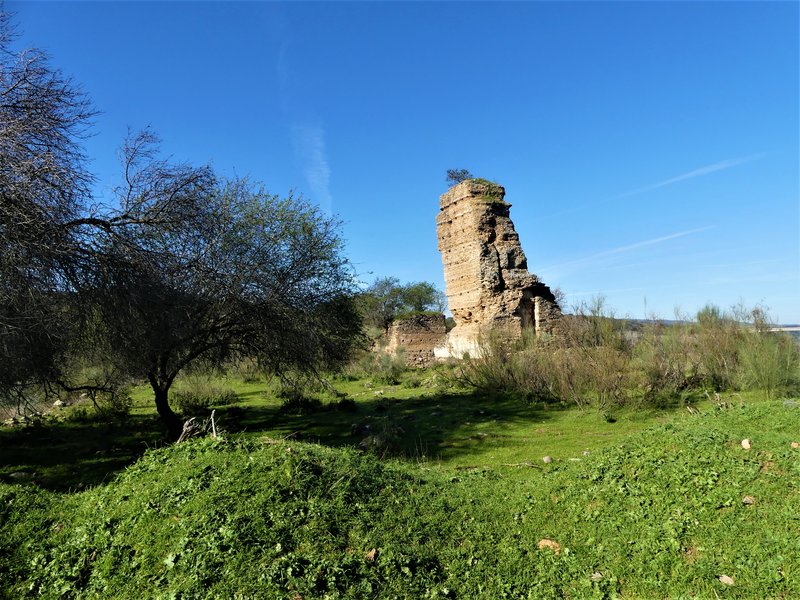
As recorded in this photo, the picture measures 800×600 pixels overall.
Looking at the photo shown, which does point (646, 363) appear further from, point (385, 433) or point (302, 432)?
point (302, 432)

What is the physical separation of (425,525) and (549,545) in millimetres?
1069

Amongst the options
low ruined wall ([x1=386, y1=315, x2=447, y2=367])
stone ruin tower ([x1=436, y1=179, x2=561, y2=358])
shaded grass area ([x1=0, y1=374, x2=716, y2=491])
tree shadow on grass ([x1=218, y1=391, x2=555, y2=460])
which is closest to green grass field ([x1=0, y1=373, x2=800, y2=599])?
shaded grass area ([x1=0, y1=374, x2=716, y2=491])

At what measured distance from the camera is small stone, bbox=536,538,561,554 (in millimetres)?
4139

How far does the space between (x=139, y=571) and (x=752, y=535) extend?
15.3ft

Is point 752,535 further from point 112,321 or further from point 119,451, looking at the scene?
point 119,451

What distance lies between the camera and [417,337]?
26281 millimetres

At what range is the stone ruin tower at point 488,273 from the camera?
20578 mm

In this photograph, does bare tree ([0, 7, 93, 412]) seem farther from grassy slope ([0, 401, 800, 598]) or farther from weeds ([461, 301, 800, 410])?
weeds ([461, 301, 800, 410])

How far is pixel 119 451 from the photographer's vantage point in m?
9.18

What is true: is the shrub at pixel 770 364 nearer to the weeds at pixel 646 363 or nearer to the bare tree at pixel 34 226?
the weeds at pixel 646 363

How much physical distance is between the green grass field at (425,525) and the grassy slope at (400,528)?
0.05 feet

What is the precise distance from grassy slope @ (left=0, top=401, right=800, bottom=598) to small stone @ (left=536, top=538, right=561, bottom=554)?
0.23 ft

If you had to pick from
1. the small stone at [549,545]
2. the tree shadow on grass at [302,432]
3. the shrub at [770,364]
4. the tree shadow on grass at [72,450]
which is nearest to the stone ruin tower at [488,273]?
the tree shadow on grass at [302,432]

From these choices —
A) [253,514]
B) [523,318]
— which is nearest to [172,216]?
[253,514]
